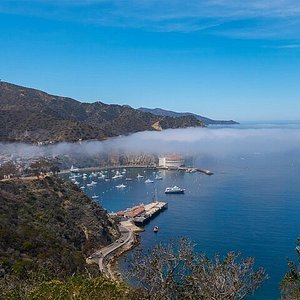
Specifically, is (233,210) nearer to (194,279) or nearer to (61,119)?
(194,279)

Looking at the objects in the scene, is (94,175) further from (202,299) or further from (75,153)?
(202,299)

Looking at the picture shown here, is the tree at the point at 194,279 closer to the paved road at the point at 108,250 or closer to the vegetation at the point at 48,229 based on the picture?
the vegetation at the point at 48,229

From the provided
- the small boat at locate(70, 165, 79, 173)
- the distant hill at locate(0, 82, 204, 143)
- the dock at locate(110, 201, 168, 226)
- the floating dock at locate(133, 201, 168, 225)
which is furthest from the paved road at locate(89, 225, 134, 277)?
the distant hill at locate(0, 82, 204, 143)

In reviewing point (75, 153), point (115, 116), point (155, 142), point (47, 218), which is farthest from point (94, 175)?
point (115, 116)

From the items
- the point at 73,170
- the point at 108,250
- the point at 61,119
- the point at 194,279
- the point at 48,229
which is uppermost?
the point at 61,119

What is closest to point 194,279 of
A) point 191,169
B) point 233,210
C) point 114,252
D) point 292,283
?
point 292,283

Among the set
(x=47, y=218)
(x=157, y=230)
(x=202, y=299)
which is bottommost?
(x=157, y=230)
